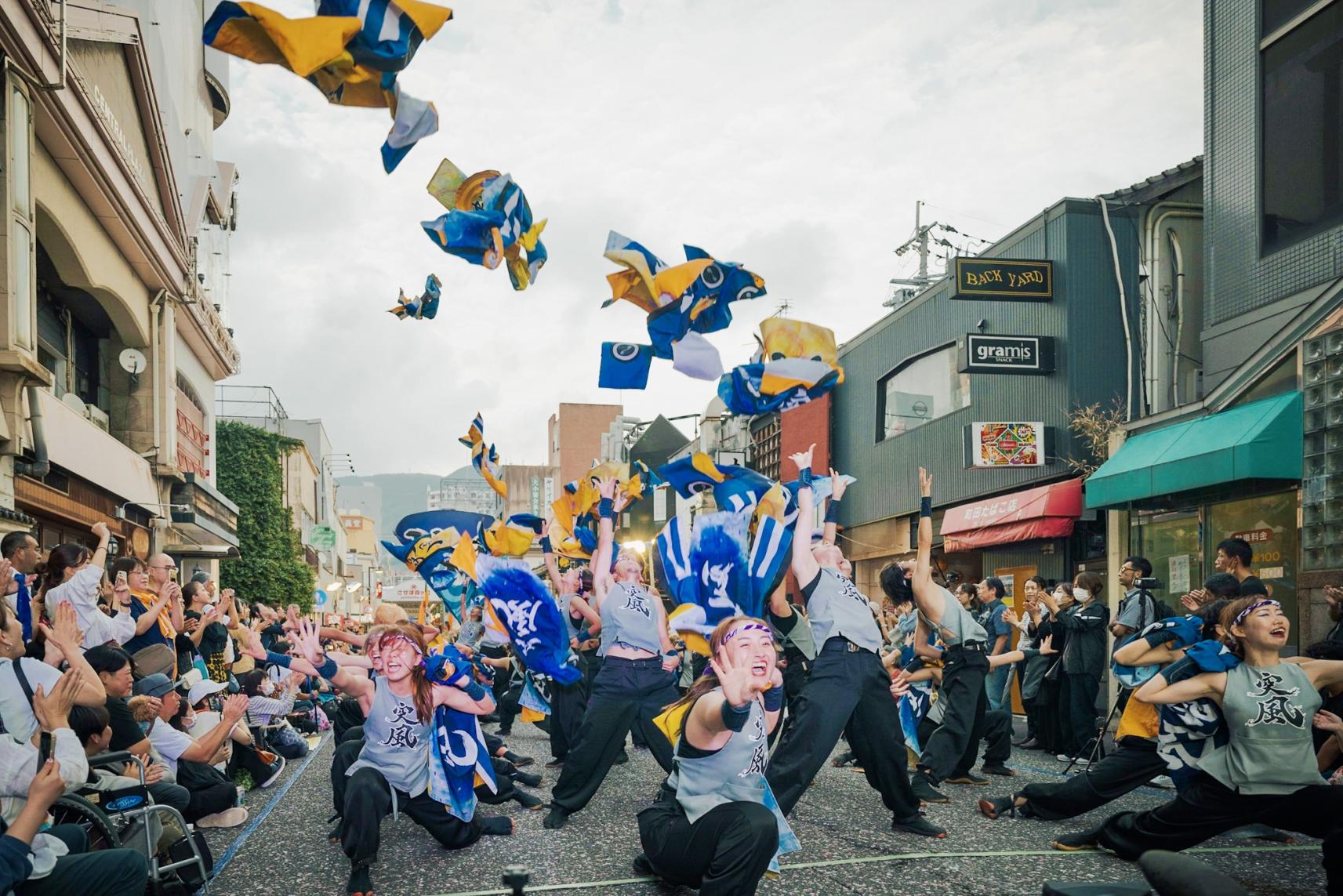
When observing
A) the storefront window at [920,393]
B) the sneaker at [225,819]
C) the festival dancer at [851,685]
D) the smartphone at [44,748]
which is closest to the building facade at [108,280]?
the sneaker at [225,819]

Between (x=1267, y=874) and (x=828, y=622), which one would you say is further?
(x=828, y=622)

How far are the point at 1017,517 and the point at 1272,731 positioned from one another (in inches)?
500

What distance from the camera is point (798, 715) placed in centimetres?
629

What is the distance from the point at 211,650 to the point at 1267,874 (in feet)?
29.6

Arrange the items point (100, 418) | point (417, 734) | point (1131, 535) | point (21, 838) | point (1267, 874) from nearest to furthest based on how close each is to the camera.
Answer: point (21, 838), point (1267, 874), point (417, 734), point (1131, 535), point (100, 418)

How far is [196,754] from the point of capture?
5.99 metres

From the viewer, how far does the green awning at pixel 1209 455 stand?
434 inches

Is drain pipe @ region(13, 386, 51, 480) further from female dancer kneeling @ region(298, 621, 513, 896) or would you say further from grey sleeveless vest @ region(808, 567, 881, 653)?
grey sleeveless vest @ region(808, 567, 881, 653)

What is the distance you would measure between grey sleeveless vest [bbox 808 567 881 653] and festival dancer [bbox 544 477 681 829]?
124cm

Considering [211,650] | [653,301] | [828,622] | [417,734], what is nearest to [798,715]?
[828,622]

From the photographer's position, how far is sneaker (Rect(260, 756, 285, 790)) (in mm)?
8974

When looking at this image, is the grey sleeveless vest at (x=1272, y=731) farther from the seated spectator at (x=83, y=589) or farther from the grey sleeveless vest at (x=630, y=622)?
the seated spectator at (x=83, y=589)

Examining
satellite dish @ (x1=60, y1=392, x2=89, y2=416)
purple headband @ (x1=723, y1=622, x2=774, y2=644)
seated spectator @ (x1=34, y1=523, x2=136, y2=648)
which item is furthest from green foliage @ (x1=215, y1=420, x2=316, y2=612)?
purple headband @ (x1=723, y1=622, x2=774, y2=644)

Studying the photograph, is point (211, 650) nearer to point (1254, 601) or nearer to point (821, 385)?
point (821, 385)
